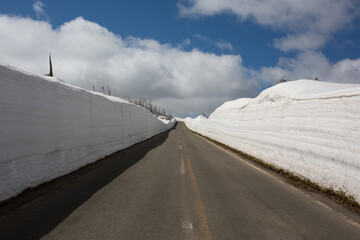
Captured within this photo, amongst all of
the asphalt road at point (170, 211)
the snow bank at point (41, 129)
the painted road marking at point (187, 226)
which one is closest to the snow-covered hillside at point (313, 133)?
the asphalt road at point (170, 211)

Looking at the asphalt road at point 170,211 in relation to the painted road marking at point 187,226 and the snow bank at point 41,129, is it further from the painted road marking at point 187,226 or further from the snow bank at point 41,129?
the snow bank at point 41,129

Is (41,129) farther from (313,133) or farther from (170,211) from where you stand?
(313,133)

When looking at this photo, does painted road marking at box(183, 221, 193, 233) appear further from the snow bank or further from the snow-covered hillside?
the snow-covered hillside

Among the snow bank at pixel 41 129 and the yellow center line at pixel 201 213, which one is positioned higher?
the snow bank at pixel 41 129

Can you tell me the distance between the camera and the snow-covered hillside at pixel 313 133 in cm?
559

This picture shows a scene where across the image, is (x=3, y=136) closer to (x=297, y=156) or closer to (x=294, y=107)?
(x=297, y=156)

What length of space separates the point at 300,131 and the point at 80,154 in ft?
30.2

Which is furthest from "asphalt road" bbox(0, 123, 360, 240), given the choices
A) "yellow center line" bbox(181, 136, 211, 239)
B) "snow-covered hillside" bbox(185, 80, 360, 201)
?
"snow-covered hillside" bbox(185, 80, 360, 201)

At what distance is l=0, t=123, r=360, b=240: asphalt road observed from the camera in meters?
3.28

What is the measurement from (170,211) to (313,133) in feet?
20.6

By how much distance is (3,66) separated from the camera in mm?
4492

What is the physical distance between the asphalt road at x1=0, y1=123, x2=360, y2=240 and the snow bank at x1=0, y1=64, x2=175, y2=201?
0.53 metres

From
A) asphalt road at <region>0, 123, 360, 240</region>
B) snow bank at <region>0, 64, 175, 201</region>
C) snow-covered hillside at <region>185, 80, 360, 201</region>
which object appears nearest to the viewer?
asphalt road at <region>0, 123, 360, 240</region>

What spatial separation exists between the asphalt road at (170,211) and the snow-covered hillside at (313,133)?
3.90 feet
